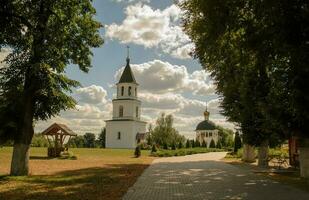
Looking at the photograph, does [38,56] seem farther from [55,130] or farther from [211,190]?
[55,130]

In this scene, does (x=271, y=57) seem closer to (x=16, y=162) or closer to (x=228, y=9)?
(x=228, y=9)

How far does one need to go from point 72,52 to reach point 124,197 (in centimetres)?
875

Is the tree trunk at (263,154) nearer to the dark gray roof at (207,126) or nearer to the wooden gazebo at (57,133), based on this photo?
the wooden gazebo at (57,133)

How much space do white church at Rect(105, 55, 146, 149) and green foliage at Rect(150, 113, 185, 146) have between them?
2763 millimetres

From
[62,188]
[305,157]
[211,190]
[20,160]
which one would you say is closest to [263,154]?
[305,157]

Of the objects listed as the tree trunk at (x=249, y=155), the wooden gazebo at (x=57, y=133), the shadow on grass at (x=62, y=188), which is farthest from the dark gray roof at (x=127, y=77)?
the shadow on grass at (x=62, y=188)

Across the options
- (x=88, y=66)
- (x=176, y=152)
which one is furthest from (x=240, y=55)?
(x=176, y=152)

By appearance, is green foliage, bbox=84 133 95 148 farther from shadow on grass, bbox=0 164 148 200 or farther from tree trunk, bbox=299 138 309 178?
shadow on grass, bbox=0 164 148 200

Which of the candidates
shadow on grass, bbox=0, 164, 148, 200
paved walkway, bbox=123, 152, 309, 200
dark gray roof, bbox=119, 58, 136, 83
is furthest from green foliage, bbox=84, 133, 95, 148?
paved walkway, bbox=123, 152, 309, 200

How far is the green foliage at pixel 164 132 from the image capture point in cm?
8810

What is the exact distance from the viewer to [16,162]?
64.6 ft

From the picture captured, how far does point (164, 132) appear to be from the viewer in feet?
292

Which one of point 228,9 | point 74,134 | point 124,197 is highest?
point 228,9

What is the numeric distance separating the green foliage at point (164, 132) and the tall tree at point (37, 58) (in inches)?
2620
